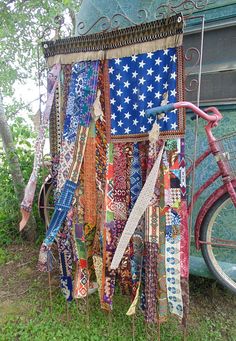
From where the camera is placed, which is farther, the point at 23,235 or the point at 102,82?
the point at 23,235

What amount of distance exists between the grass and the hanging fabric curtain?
240mm

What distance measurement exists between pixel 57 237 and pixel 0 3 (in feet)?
10.2

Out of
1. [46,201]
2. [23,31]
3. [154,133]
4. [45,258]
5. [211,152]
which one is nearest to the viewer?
[154,133]

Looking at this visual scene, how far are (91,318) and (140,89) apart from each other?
1.83m

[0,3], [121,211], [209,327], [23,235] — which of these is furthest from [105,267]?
[0,3]

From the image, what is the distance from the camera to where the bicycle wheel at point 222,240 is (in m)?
2.34

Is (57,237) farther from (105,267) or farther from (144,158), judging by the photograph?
(144,158)

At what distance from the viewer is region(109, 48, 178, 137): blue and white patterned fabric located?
200cm

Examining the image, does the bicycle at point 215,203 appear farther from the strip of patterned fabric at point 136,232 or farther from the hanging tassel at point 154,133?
the strip of patterned fabric at point 136,232

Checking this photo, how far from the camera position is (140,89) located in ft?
6.87

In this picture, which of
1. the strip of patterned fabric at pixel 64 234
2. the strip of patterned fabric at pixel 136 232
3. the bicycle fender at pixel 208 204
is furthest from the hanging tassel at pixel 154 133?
the strip of patterned fabric at pixel 64 234

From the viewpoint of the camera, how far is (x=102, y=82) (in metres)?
2.23

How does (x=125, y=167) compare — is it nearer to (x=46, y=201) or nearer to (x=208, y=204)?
(x=208, y=204)

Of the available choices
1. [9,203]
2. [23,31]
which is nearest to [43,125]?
[9,203]
